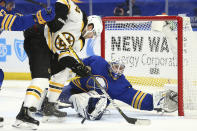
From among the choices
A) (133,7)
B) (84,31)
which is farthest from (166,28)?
(133,7)

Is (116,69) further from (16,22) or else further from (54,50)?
(16,22)

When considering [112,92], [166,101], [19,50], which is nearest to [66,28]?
[112,92]

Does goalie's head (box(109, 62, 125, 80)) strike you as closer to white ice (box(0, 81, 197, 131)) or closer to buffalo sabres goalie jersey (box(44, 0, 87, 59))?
white ice (box(0, 81, 197, 131))

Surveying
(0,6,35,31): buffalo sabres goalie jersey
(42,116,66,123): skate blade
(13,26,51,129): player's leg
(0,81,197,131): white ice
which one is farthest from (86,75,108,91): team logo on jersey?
(0,6,35,31): buffalo sabres goalie jersey

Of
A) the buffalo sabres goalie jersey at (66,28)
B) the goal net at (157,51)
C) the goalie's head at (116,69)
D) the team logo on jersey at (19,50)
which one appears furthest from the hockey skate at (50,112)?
the team logo on jersey at (19,50)

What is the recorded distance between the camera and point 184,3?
7820mm

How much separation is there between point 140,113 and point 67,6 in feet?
3.99

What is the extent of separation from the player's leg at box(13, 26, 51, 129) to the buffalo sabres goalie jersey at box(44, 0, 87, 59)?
7 centimetres

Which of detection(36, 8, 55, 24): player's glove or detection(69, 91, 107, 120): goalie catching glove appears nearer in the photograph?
detection(36, 8, 55, 24): player's glove

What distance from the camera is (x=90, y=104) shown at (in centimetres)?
377

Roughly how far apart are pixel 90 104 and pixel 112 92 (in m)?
0.24

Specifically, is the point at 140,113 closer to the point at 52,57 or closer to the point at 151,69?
the point at 151,69

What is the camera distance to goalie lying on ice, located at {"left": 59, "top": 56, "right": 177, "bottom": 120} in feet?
12.6

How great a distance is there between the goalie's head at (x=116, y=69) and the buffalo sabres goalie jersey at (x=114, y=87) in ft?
0.15
